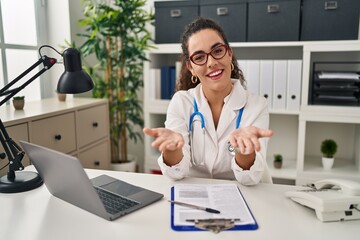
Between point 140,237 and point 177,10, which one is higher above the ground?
point 177,10

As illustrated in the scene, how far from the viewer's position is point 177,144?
1086 mm

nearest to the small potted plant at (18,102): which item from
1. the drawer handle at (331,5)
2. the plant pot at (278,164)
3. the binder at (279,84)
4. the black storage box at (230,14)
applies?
the black storage box at (230,14)

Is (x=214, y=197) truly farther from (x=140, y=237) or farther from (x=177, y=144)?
(x=140, y=237)

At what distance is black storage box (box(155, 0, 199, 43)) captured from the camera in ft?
8.05

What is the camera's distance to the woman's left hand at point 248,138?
100 cm

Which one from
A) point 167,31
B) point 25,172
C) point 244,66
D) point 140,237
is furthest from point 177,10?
point 140,237

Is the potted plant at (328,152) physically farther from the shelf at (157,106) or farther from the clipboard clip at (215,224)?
the clipboard clip at (215,224)

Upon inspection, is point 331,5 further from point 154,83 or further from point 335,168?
point 154,83

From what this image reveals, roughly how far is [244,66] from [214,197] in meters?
1.52

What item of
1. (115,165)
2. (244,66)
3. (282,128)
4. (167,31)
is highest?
(167,31)

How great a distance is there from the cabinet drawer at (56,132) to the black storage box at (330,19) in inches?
66.8

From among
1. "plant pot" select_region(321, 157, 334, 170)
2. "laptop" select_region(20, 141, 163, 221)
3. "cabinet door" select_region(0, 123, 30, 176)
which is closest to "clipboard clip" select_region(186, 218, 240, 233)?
"laptop" select_region(20, 141, 163, 221)

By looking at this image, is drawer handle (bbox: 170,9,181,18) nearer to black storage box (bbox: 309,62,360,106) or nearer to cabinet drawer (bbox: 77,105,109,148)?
cabinet drawer (bbox: 77,105,109,148)

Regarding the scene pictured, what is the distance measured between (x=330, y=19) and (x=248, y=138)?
1.58 meters
